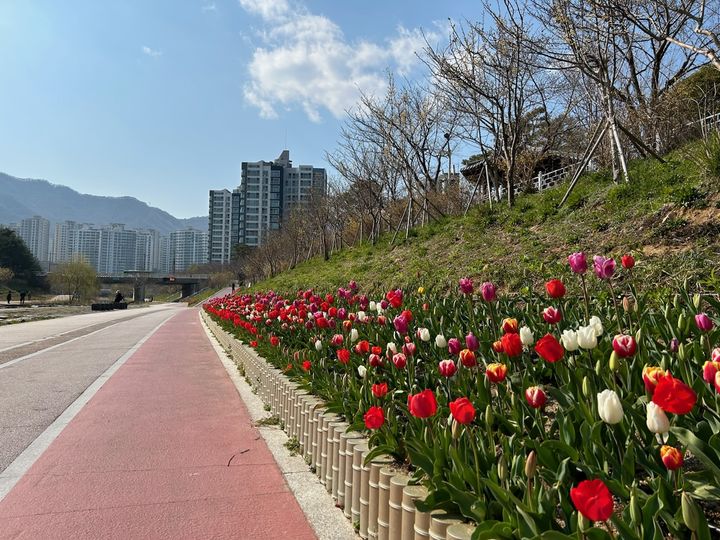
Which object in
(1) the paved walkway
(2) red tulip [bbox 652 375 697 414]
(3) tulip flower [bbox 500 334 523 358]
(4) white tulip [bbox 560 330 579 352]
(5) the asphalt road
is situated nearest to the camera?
(2) red tulip [bbox 652 375 697 414]

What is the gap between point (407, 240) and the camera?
1493 centimetres

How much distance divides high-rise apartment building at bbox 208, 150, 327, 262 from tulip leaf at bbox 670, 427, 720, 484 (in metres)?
80.3

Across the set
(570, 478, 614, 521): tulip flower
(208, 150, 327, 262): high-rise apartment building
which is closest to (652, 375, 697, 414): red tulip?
(570, 478, 614, 521): tulip flower

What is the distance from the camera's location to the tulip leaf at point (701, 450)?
1619 mm

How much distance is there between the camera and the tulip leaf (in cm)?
162

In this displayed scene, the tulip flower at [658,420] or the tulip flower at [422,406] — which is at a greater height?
the tulip flower at [658,420]

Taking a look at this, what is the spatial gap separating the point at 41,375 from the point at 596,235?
8.89 m

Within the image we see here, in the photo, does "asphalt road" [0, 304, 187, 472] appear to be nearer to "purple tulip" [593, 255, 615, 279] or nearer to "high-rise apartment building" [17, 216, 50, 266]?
"purple tulip" [593, 255, 615, 279]

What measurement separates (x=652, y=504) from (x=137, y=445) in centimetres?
416

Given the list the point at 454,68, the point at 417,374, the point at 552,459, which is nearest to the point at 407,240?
the point at 454,68

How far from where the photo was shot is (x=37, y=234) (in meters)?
196

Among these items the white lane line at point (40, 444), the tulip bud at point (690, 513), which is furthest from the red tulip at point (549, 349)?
the white lane line at point (40, 444)

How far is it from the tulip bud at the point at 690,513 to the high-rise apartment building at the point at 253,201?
80723 mm

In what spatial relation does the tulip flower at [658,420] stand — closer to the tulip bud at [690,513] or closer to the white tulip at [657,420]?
the white tulip at [657,420]
